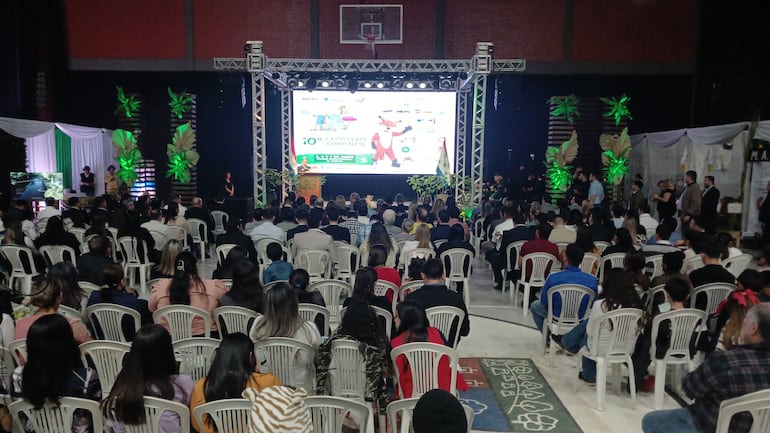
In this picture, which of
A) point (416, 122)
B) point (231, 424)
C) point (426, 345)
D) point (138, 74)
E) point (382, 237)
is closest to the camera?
point (231, 424)

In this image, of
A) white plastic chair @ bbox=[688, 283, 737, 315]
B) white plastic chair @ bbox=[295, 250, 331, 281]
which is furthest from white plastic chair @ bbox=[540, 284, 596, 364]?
white plastic chair @ bbox=[295, 250, 331, 281]

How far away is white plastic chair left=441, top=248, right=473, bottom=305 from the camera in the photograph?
680 cm

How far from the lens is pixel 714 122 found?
47.8ft

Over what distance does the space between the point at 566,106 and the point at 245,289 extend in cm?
1301

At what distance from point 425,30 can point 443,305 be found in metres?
12.2

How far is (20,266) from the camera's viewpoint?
667 centimetres

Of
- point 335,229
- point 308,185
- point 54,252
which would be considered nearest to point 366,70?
point 308,185

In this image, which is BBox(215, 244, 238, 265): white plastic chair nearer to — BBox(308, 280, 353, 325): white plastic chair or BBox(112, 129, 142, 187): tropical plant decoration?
BBox(308, 280, 353, 325): white plastic chair

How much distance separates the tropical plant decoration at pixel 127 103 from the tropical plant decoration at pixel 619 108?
12392 millimetres

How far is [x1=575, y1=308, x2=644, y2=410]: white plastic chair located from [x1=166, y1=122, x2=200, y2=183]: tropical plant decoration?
1280 centimetres

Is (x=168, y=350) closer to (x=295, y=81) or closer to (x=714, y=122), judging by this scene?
(x=295, y=81)

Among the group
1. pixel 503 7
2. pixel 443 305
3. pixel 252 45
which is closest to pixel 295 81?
pixel 252 45

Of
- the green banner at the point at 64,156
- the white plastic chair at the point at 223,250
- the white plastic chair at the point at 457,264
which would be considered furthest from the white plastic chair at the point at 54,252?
the green banner at the point at 64,156

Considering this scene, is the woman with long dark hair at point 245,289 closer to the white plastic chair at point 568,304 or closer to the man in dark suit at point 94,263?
the man in dark suit at point 94,263
